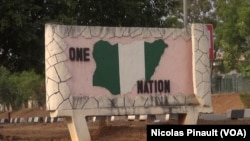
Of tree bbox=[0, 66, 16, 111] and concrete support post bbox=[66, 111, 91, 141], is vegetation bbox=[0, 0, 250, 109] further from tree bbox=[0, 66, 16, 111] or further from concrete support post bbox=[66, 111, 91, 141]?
tree bbox=[0, 66, 16, 111]

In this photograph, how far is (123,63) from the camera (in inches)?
530

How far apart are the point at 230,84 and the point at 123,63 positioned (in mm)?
36082

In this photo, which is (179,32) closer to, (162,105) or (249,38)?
(162,105)

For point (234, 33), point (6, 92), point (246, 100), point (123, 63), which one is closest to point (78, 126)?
point (123, 63)

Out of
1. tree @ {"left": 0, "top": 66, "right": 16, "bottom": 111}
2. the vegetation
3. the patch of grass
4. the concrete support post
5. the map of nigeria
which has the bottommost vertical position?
tree @ {"left": 0, "top": 66, "right": 16, "bottom": 111}

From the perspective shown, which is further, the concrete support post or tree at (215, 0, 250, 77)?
tree at (215, 0, 250, 77)

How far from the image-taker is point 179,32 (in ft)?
47.0

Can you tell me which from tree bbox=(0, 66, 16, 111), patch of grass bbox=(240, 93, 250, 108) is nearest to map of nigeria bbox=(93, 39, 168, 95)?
patch of grass bbox=(240, 93, 250, 108)

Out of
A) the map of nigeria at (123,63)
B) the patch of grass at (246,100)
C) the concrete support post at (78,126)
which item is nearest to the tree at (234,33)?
the patch of grass at (246,100)

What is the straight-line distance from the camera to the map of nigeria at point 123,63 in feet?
43.5

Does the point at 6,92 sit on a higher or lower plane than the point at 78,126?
lower

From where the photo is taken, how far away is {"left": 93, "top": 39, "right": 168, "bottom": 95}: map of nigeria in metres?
13.2

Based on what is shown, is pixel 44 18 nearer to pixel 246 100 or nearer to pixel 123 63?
pixel 123 63

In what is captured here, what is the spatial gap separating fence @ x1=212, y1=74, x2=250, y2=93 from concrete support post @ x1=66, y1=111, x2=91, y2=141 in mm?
33639
